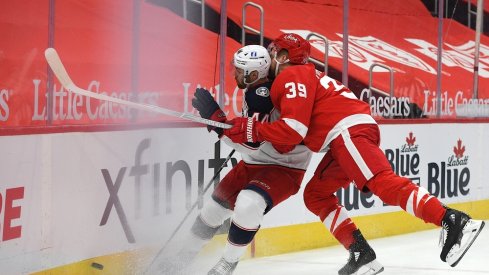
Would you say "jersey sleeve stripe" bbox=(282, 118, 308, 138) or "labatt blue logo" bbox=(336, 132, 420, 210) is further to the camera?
"labatt blue logo" bbox=(336, 132, 420, 210)

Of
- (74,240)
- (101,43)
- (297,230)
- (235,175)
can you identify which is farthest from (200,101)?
(297,230)

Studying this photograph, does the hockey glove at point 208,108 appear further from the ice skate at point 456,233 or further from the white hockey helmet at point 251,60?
the ice skate at point 456,233

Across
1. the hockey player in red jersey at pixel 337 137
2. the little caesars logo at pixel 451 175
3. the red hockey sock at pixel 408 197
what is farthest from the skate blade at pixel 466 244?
the little caesars logo at pixel 451 175

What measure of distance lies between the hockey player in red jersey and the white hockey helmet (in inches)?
3.9

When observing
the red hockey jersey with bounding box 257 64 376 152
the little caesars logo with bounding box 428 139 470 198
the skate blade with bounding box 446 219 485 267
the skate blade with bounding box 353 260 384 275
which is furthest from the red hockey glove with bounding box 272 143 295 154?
the little caesars logo with bounding box 428 139 470 198

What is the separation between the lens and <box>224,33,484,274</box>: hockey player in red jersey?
3.83m

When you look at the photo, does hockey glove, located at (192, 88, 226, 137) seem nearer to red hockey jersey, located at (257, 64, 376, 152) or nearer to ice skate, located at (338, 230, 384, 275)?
red hockey jersey, located at (257, 64, 376, 152)

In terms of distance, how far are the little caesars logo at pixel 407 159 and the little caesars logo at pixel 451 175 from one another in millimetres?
194

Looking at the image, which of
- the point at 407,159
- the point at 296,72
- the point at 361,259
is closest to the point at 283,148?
the point at 296,72

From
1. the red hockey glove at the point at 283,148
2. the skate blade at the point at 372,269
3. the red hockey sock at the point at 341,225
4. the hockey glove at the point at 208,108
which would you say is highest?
the hockey glove at the point at 208,108

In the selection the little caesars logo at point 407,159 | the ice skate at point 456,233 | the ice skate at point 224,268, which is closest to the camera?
the ice skate at point 456,233

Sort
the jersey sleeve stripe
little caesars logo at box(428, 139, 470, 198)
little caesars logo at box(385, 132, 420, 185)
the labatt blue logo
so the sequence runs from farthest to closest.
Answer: little caesars logo at box(428, 139, 470, 198)
little caesars logo at box(385, 132, 420, 185)
the labatt blue logo
the jersey sleeve stripe

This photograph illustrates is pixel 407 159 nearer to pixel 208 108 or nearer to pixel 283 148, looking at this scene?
pixel 283 148

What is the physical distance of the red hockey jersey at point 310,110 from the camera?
3.87 meters
